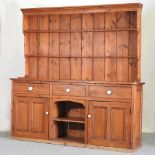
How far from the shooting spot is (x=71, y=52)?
18.9 feet

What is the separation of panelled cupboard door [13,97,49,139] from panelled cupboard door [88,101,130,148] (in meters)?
0.69

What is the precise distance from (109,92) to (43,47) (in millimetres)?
1421

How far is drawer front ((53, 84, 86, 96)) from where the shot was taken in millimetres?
5211

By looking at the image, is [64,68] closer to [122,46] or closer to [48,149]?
[122,46]

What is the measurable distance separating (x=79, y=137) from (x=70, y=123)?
250 millimetres

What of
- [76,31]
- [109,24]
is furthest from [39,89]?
[109,24]

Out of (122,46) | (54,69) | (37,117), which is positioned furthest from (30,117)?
(122,46)

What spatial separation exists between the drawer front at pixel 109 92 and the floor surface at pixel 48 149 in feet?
2.33

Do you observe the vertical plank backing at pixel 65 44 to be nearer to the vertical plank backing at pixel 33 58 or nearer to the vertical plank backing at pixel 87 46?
the vertical plank backing at pixel 87 46

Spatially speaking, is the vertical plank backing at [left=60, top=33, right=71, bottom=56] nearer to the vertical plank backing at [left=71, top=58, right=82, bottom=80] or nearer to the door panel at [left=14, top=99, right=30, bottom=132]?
the vertical plank backing at [left=71, top=58, right=82, bottom=80]

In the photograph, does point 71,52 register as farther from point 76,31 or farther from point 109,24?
point 109,24

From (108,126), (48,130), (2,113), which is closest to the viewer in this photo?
(108,126)

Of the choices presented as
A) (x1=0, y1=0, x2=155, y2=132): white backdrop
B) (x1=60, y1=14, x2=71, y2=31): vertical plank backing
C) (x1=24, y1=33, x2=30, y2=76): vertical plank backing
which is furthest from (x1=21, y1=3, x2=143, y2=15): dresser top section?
(x1=0, y1=0, x2=155, y2=132): white backdrop

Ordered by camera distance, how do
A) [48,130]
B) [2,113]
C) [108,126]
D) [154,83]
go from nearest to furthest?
[108,126] → [48,130] → [154,83] → [2,113]
